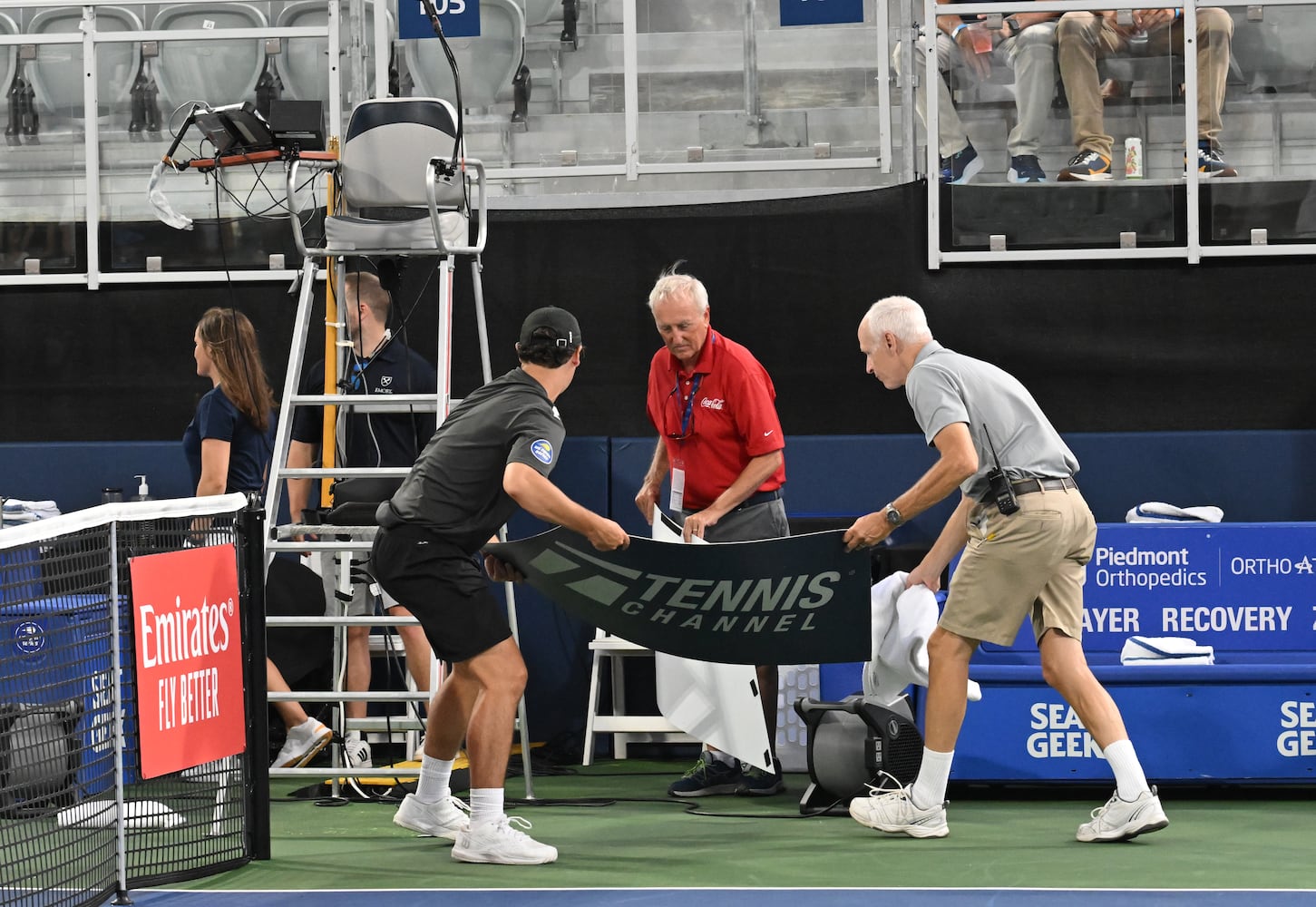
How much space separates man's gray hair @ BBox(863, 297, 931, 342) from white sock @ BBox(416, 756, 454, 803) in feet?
5.85

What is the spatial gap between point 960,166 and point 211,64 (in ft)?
11.6

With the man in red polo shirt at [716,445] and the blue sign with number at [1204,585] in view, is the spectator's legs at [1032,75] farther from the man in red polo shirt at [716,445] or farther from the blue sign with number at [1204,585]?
the man in red polo shirt at [716,445]

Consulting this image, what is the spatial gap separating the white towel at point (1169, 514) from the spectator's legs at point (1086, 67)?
175 cm

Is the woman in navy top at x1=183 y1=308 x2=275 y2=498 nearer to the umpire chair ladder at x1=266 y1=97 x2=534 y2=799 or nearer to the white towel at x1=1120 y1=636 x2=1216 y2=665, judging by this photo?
the umpire chair ladder at x1=266 y1=97 x2=534 y2=799

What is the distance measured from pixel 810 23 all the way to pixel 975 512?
3.38 m

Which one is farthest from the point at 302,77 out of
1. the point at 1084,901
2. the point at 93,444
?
the point at 1084,901

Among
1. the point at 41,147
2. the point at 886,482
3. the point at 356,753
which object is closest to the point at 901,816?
the point at 356,753

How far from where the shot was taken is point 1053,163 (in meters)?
7.22

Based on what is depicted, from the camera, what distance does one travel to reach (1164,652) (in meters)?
5.78

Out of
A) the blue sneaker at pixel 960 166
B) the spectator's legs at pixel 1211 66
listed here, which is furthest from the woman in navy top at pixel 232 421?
the spectator's legs at pixel 1211 66

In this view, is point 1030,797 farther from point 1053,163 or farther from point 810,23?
point 810,23

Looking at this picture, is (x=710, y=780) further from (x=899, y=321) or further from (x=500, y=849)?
(x=899, y=321)

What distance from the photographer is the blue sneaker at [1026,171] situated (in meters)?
7.17

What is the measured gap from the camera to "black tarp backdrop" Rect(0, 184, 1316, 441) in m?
6.98
